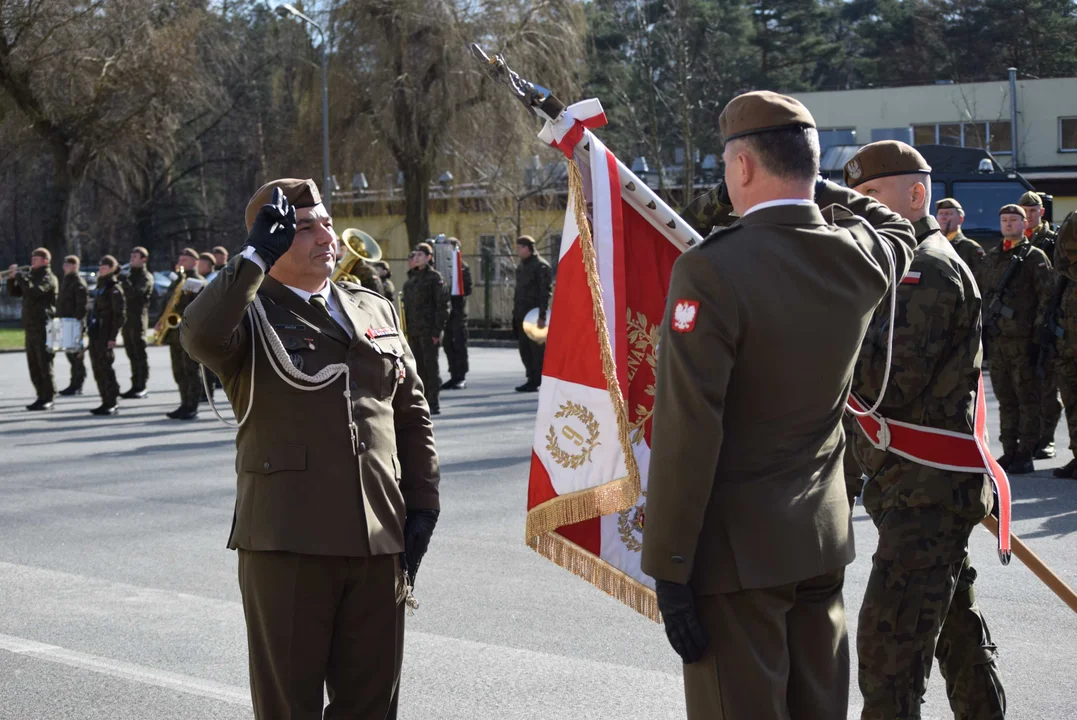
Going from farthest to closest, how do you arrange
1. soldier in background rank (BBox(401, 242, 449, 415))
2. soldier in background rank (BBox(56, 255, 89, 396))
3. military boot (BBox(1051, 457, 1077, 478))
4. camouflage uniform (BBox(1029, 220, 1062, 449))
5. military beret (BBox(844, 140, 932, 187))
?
soldier in background rank (BBox(56, 255, 89, 396)), soldier in background rank (BBox(401, 242, 449, 415)), camouflage uniform (BBox(1029, 220, 1062, 449)), military boot (BBox(1051, 457, 1077, 478)), military beret (BBox(844, 140, 932, 187))

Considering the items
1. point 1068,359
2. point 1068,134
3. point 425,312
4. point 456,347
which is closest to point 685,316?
point 1068,359

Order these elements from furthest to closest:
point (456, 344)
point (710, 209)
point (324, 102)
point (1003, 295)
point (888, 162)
→ point (324, 102) → point (456, 344) → point (1003, 295) → point (888, 162) → point (710, 209)

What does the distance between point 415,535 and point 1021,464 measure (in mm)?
7494

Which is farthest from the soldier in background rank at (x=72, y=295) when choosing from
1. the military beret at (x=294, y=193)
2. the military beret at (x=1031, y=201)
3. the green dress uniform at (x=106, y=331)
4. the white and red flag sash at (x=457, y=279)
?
the military beret at (x=294, y=193)

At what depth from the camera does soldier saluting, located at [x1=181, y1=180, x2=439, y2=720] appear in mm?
3398

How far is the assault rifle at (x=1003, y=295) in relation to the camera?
10242 millimetres

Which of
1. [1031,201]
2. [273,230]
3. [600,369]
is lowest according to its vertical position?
[600,369]

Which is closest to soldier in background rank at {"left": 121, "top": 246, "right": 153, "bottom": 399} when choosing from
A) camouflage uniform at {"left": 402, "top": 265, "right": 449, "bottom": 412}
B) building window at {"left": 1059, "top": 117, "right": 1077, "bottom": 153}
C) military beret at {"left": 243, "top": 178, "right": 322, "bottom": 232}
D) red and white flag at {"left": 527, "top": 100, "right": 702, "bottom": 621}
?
camouflage uniform at {"left": 402, "top": 265, "right": 449, "bottom": 412}

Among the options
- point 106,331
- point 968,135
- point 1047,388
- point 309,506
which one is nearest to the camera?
point 309,506

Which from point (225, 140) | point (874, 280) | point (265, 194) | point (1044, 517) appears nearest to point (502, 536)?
point (1044, 517)

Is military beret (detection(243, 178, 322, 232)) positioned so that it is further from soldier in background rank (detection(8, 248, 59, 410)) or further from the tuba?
soldier in background rank (detection(8, 248, 59, 410))

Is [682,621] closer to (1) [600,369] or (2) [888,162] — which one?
(1) [600,369]

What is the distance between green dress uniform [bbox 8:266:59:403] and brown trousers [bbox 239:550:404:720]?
13.6 meters

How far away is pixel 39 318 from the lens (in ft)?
53.9
